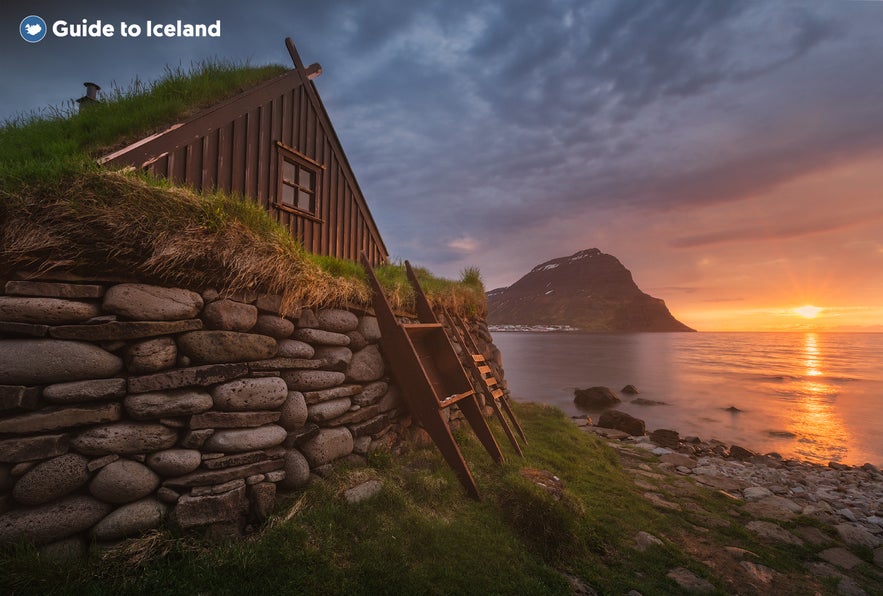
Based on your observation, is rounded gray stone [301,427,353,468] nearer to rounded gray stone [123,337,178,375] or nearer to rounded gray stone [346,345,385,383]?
rounded gray stone [346,345,385,383]

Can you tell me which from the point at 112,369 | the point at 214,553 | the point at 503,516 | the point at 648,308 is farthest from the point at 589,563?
the point at 648,308

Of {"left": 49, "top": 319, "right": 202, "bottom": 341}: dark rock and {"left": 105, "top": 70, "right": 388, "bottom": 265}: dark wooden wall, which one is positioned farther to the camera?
{"left": 105, "top": 70, "right": 388, "bottom": 265}: dark wooden wall

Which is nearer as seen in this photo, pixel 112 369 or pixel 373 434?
pixel 112 369

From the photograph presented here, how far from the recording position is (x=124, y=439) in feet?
10.0

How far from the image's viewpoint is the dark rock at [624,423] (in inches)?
527

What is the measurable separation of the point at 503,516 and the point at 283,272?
3.80 m

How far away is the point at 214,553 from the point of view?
301 centimetres

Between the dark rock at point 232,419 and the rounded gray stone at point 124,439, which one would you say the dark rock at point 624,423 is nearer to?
the dark rock at point 232,419

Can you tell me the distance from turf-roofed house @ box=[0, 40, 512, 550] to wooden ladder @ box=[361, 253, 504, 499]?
0.03 metres

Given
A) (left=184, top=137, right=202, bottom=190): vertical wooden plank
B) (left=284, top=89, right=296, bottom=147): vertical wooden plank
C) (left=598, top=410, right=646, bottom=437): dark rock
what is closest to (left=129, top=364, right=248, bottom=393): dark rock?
(left=184, top=137, right=202, bottom=190): vertical wooden plank

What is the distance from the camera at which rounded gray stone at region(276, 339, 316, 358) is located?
13.7 ft

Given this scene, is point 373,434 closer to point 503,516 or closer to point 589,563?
point 503,516

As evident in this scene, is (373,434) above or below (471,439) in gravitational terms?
above

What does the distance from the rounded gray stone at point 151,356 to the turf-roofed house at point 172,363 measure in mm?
13
